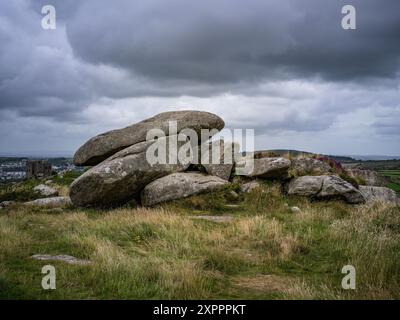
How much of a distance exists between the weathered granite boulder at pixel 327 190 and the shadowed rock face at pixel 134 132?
19.3ft

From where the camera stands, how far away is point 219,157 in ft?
76.2

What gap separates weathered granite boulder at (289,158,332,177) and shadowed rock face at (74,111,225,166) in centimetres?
484

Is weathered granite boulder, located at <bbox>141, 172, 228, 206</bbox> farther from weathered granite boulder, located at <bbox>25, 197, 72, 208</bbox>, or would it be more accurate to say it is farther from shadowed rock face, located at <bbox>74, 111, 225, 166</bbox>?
weathered granite boulder, located at <bbox>25, 197, 72, 208</bbox>

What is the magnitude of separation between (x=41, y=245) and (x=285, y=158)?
46.2 feet

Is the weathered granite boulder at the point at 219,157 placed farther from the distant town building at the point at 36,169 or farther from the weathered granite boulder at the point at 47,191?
the distant town building at the point at 36,169

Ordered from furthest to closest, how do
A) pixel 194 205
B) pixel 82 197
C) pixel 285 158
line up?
1. pixel 285 158
2. pixel 82 197
3. pixel 194 205

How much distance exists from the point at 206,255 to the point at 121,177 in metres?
9.74

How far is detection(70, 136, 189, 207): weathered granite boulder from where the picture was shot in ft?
65.4

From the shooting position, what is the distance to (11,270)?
1011 centimetres

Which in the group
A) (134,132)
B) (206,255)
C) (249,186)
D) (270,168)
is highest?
(134,132)

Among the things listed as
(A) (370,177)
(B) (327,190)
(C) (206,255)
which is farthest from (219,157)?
(C) (206,255)

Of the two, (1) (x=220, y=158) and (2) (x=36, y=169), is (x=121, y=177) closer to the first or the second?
(1) (x=220, y=158)

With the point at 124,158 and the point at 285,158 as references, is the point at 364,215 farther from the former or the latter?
the point at 124,158
